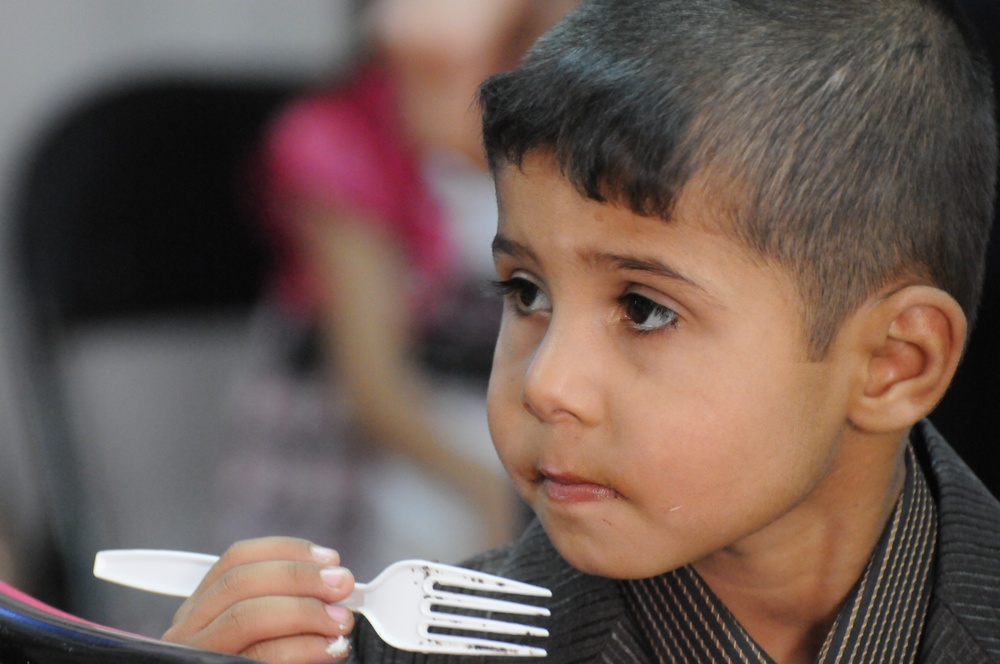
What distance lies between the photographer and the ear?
0.77m

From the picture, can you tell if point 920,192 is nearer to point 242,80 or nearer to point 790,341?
point 790,341

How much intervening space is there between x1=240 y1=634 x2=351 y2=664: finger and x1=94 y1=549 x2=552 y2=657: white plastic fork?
2 centimetres

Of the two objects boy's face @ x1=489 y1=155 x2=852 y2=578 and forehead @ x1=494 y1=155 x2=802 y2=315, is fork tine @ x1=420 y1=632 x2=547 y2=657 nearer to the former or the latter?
boy's face @ x1=489 y1=155 x2=852 y2=578

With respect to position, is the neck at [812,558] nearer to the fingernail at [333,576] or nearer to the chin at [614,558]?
the chin at [614,558]

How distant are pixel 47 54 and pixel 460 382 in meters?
1.15

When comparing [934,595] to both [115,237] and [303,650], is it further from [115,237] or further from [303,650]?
[115,237]

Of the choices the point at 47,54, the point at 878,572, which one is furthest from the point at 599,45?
the point at 47,54

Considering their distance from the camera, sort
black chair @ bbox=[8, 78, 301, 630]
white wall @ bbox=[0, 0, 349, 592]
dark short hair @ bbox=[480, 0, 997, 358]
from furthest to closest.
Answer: white wall @ bbox=[0, 0, 349, 592]
black chair @ bbox=[8, 78, 301, 630]
dark short hair @ bbox=[480, 0, 997, 358]

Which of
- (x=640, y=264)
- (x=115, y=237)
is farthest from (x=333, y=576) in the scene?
(x=115, y=237)

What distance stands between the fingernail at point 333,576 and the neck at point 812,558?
10.4 inches

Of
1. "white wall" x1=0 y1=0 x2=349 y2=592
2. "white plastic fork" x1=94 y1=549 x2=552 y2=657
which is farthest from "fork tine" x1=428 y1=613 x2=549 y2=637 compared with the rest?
"white wall" x1=0 y1=0 x2=349 y2=592

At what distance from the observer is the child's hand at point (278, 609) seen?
29.6 inches

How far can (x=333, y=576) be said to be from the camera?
76cm

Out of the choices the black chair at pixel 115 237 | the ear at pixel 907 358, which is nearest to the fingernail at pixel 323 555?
the ear at pixel 907 358
